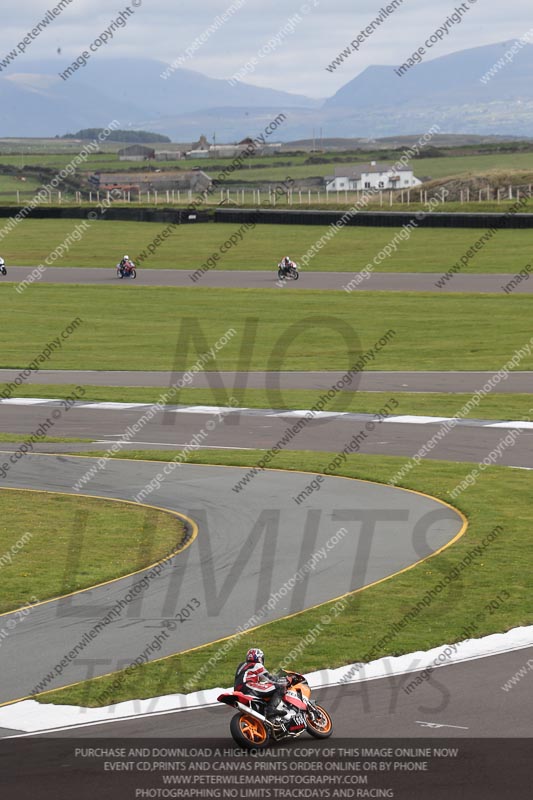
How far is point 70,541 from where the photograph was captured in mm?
22609

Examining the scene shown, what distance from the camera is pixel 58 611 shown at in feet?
59.9

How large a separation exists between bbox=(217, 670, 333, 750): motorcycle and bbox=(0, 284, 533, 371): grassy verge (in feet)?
101

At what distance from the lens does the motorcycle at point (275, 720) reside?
12352 mm

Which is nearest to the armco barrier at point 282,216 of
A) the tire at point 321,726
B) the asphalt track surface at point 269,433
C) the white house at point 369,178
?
the asphalt track surface at point 269,433

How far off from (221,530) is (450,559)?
15.0 ft

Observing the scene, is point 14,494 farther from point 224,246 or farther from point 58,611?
point 224,246

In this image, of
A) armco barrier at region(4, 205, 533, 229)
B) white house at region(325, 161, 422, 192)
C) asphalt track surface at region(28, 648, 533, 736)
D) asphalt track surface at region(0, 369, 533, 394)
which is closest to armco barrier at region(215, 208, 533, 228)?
armco barrier at region(4, 205, 533, 229)

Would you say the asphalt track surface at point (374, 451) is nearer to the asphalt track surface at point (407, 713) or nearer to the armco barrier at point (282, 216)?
the asphalt track surface at point (407, 713)

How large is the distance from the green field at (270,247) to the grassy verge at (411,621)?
1830 inches

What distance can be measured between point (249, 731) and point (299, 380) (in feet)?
94.9

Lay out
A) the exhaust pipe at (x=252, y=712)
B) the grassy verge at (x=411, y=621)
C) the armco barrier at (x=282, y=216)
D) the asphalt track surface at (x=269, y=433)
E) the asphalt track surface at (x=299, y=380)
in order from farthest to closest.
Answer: the armco barrier at (x=282, y=216)
the asphalt track surface at (x=299, y=380)
the asphalt track surface at (x=269, y=433)
the grassy verge at (x=411, y=621)
the exhaust pipe at (x=252, y=712)

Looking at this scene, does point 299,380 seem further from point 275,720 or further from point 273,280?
point 275,720

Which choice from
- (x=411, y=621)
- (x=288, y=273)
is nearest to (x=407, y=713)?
(x=411, y=621)

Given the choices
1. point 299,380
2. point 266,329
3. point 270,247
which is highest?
point 270,247
